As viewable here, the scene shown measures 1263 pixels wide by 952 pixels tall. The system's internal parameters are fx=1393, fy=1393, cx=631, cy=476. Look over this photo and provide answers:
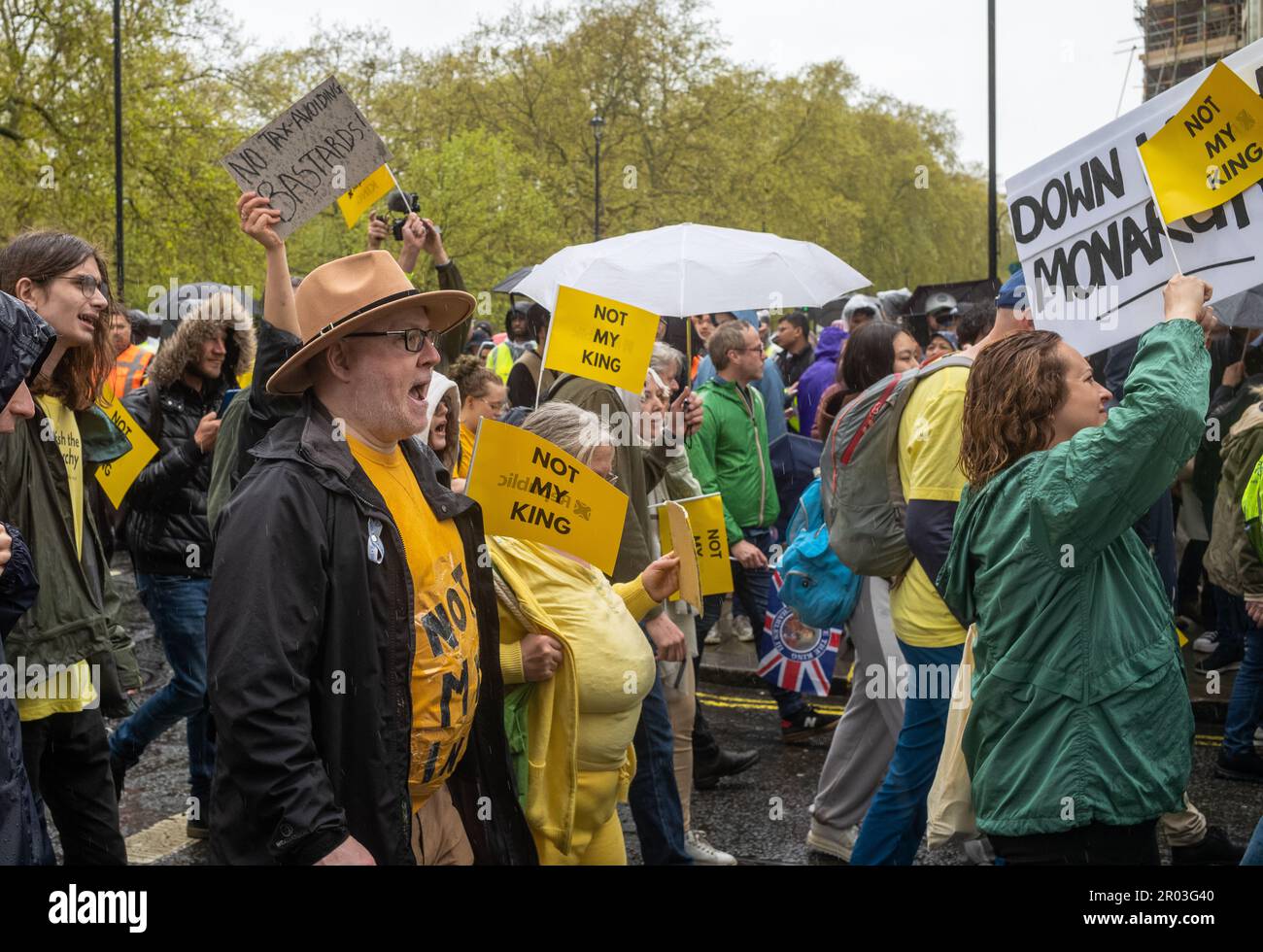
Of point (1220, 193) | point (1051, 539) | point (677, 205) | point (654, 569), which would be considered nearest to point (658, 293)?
point (654, 569)

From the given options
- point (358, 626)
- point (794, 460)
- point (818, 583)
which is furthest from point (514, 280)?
point (358, 626)

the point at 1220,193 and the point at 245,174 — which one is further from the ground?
the point at 245,174

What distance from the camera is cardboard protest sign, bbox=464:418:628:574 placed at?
359 centimetres

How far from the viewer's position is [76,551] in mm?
3814

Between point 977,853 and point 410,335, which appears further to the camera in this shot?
point 977,853

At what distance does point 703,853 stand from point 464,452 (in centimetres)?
183

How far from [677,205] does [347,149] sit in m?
33.4

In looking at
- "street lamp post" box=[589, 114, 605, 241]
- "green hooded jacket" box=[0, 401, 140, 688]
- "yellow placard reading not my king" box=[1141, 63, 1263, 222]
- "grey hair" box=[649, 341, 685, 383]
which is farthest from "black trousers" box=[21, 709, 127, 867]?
"street lamp post" box=[589, 114, 605, 241]

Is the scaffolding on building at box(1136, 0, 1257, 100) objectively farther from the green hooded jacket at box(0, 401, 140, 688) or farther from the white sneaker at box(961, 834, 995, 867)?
the green hooded jacket at box(0, 401, 140, 688)

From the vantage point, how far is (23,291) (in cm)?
374

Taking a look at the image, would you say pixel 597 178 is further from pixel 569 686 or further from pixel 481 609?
pixel 481 609

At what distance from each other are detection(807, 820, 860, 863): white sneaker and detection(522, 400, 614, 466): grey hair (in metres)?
2.05

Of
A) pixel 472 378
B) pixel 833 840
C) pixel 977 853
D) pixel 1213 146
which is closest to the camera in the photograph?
pixel 1213 146
